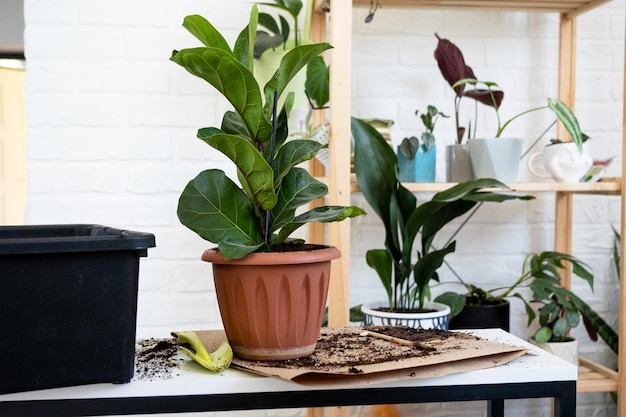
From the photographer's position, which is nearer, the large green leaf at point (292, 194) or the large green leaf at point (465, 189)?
the large green leaf at point (292, 194)

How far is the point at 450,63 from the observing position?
1.68 metres

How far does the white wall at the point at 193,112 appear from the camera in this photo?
1789 millimetres

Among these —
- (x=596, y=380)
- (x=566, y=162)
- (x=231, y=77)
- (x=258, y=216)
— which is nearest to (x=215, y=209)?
(x=258, y=216)

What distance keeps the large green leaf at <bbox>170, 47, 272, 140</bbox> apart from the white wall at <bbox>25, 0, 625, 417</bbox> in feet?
3.00

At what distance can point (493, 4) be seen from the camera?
1734mm

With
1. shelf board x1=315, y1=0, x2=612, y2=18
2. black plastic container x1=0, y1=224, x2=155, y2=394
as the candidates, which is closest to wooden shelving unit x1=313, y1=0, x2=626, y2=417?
shelf board x1=315, y1=0, x2=612, y2=18

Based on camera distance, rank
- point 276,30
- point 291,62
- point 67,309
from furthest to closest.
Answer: point 276,30
point 291,62
point 67,309

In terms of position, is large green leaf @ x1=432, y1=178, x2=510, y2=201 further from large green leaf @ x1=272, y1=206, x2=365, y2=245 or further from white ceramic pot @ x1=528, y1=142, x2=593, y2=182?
large green leaf @ x1=272, y1=206, x2=365, y2=245

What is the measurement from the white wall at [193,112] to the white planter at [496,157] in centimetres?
30

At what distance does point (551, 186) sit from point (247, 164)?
0.98 m

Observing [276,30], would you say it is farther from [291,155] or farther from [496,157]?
[291,155]

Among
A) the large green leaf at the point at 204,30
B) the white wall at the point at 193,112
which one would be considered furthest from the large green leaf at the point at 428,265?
the large green leaf at the point at 204,30

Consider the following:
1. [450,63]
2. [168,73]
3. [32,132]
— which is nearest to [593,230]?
[450,63]

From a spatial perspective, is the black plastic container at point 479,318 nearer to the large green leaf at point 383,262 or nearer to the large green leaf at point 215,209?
the large green leaf at point 383,262
